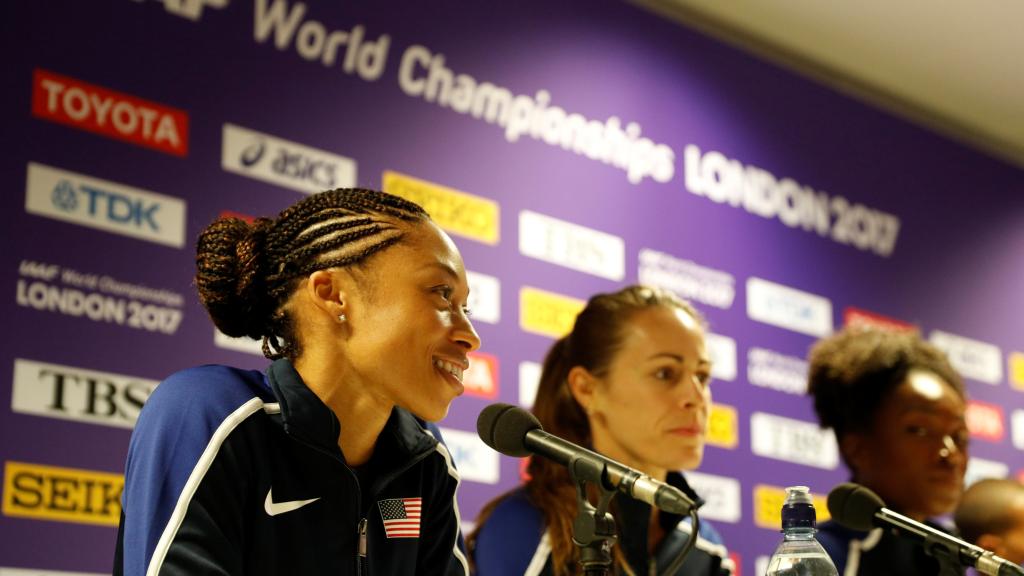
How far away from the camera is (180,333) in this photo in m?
3.32

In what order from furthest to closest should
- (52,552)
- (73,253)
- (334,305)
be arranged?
(73,253), (52,552), (334,305)

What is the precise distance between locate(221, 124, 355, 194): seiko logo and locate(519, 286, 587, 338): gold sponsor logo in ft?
2.41

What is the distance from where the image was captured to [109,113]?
3.33 metres

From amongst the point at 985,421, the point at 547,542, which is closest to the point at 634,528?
the point at 547,542

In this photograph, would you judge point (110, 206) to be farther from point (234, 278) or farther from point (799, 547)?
point (799, 547)

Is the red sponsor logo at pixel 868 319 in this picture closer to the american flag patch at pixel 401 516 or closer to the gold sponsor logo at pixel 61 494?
the gold sponsor logo at pixel 61 494

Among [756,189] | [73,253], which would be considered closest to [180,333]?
[73,253]

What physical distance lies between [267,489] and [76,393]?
54.5 inches

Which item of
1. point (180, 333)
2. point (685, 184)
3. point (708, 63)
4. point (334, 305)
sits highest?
point (708, 63)

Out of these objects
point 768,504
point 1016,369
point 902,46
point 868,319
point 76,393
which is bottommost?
point 768,504

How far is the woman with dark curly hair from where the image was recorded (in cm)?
316

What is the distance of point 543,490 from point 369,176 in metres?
1.40

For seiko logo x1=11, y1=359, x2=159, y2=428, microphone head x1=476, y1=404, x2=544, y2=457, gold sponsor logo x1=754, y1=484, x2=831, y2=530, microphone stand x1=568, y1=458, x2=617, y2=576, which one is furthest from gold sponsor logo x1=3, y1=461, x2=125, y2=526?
gold sponsor logo x1=754, y1=484, x2=831, y2=530

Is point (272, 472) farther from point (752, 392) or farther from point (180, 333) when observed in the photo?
point (752, 392)
